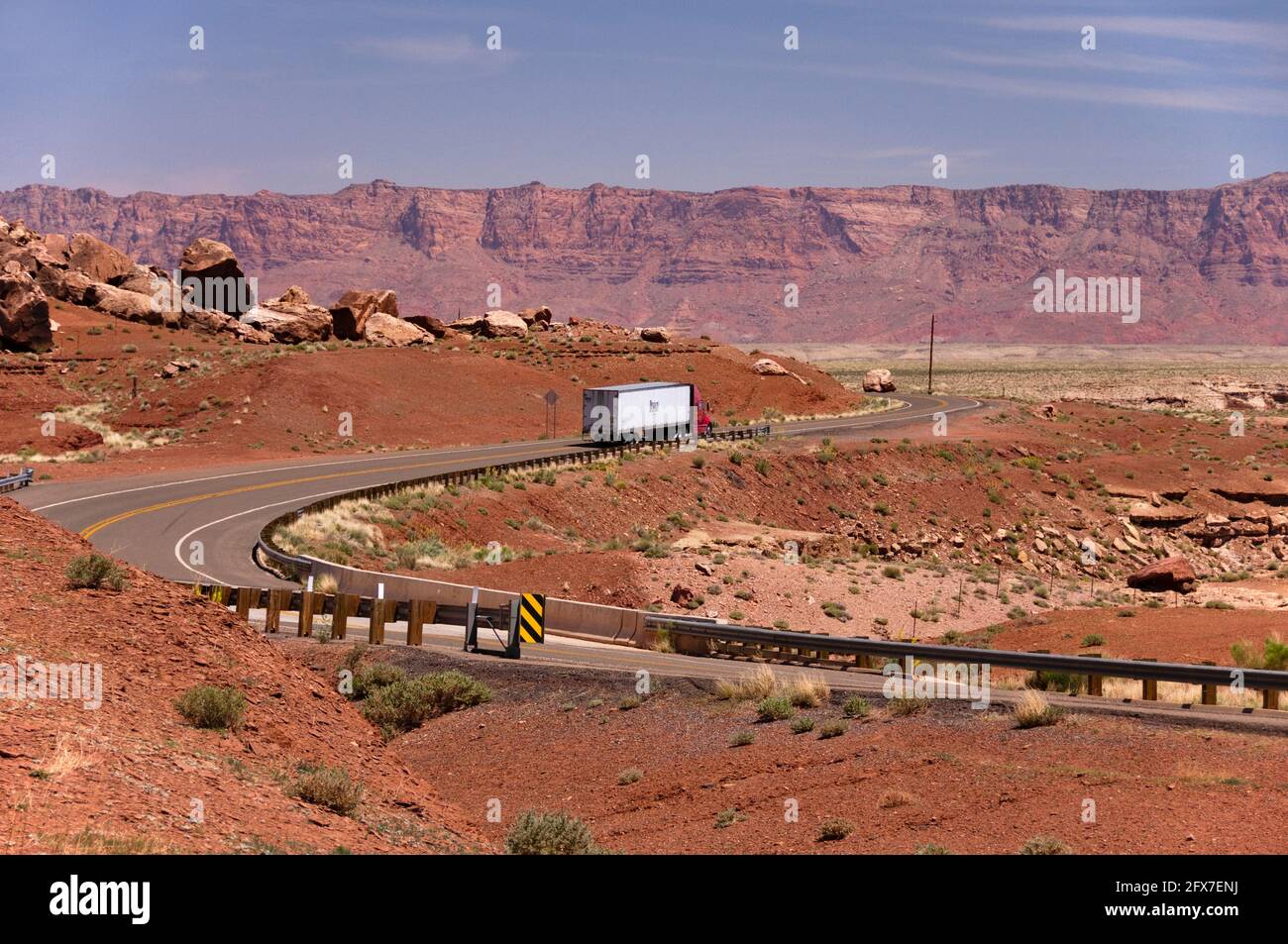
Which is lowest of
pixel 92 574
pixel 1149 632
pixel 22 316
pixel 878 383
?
pixel 1149 632

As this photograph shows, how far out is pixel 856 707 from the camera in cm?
1764

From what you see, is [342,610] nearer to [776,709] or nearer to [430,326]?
[776,709]

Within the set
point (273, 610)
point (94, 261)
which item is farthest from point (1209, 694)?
point (94, 261)

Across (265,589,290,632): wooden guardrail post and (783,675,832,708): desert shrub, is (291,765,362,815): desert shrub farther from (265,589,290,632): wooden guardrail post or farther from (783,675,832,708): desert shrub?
(265,589,290,632): wooden guardrail post

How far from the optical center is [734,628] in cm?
2362

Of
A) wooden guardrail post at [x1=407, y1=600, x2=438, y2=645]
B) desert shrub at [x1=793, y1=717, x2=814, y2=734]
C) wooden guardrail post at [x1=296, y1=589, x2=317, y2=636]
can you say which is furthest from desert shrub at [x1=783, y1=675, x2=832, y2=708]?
wooden guardrail post at [x1=296, y1=589, x2=317, y2=636]

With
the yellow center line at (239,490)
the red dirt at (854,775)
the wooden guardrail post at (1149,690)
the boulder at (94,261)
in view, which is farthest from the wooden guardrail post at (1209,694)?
the boulder at (94,261)

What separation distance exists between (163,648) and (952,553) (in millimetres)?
41720

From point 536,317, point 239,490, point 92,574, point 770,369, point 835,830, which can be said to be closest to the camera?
point 835,830

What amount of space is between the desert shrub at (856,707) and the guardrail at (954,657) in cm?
235

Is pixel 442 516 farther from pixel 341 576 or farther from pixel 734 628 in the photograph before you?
pixel 734 628

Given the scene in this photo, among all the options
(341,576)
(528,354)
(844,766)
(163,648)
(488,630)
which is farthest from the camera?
(528,354)

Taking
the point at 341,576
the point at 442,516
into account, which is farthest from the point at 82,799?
the point at 442,516

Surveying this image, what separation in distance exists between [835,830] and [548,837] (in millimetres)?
2985
